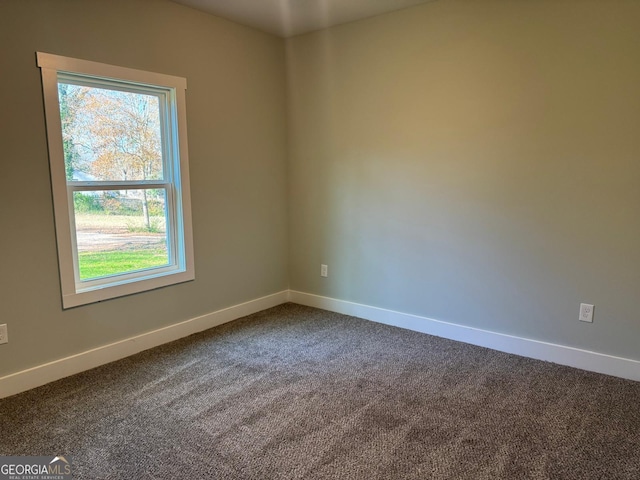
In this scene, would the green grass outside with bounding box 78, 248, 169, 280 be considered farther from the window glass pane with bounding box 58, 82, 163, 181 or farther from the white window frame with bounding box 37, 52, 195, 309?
the window glass pane with bounding box 58, 82, 163, 181

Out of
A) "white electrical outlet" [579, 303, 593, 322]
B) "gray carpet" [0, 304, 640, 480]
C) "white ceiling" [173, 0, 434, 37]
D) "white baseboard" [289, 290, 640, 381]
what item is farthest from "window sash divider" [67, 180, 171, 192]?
"white electrical outlet" [579, 303, 593, 322]

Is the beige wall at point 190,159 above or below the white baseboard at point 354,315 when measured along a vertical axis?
above

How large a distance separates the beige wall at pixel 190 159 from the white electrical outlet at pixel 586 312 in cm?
262

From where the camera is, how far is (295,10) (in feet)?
10.8

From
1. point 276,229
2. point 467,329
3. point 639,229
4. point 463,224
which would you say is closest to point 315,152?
point 276,229

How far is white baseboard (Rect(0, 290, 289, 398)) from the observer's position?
8.38 feet

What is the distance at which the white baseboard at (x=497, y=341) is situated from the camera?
274 centimetres

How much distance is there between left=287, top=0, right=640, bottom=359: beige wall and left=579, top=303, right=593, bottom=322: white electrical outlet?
39 mm

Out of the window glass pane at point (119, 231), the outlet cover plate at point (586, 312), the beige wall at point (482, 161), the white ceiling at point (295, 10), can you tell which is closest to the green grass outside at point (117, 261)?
the window glass pane at point (119, 231)

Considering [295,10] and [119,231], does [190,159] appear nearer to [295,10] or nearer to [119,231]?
[119,231]

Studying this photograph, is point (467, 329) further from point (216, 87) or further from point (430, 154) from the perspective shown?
point (216, 87)

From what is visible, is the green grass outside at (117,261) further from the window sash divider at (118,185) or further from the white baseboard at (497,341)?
the white baseboard at (497,341)

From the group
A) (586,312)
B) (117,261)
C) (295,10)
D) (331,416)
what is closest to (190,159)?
(117,261)

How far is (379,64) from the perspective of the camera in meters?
3.47
